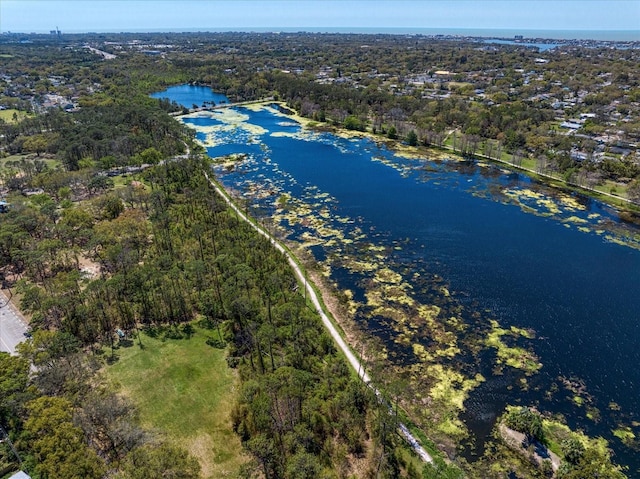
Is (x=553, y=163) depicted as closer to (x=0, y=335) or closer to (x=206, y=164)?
(x=206, y=164)

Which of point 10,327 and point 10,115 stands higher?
point 10,115

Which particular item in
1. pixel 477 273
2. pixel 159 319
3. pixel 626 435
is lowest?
pixel 626 435

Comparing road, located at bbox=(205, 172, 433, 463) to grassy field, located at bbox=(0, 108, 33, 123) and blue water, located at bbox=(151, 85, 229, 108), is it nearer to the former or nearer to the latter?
grassy field, located at bbox=(0, 108, 33, 123)

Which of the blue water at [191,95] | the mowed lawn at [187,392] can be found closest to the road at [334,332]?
the mowed lawn at [187,392]

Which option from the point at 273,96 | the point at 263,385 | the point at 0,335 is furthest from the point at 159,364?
the point at 273,96

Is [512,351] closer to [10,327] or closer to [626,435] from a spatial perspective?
[626,435]

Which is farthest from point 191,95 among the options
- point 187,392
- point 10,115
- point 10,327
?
point 187,392

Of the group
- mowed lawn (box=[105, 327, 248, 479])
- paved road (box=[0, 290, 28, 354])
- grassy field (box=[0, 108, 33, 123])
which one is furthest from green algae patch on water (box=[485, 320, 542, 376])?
grassy field (box=[0, 108, 33, 123])
